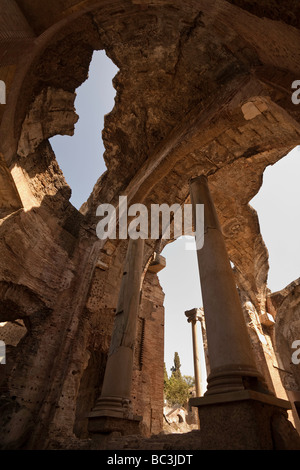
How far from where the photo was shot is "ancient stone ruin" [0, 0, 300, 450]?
368 cm

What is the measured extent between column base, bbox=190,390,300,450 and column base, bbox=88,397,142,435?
192 centimetres

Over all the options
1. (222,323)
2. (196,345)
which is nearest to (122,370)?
(222,323)

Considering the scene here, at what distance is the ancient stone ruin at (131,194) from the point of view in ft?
12.1

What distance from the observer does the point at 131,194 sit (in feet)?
26.6

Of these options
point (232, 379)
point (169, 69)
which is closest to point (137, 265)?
point (232, 379)

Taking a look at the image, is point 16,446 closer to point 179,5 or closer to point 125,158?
point 125,158

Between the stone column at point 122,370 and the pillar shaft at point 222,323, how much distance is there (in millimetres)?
1999

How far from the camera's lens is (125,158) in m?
9.39
